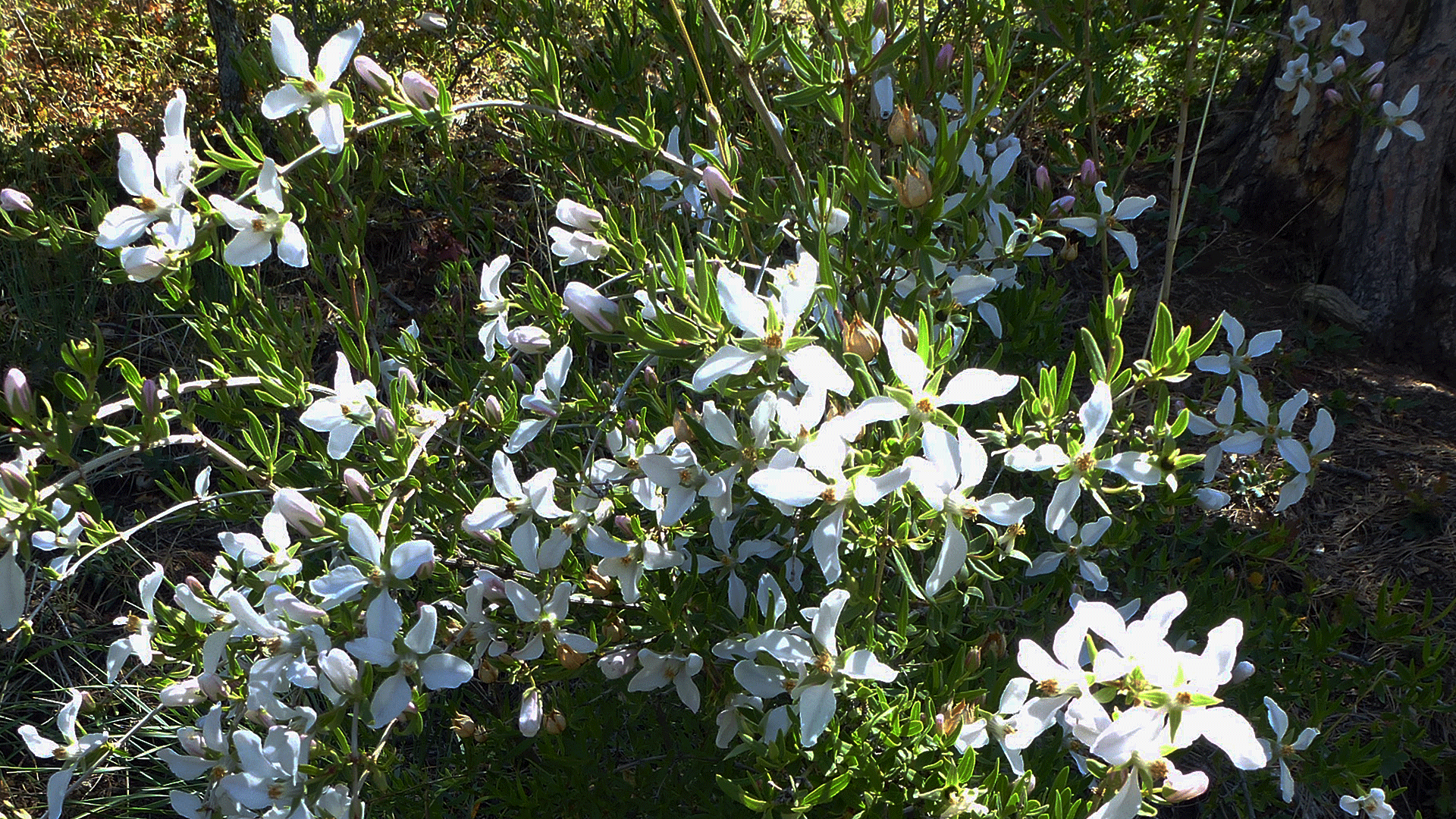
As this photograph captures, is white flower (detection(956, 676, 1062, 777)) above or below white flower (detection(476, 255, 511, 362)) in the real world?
below

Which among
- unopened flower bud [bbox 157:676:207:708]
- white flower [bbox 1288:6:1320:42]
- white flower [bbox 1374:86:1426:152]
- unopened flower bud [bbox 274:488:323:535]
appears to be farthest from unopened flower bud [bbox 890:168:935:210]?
white flower [bbox 1288:6:1320:42]

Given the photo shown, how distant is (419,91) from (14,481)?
741 millimetres

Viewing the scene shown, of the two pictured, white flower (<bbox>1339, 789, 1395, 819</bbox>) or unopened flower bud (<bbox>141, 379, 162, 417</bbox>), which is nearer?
unopened flower bud (<bbox>141, 379, 162, 417</bbox>)

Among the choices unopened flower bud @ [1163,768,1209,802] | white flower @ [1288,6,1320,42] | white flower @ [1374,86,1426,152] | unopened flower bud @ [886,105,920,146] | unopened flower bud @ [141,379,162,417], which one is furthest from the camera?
white flower @ [1288,6,1320,42]

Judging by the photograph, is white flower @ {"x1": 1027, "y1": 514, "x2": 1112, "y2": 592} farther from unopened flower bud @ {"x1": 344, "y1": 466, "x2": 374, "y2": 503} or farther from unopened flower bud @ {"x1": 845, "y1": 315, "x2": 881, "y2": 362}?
unopened flower bud @ {"x1": 344, "y1": 466, "x2": 374, "y2": 503}

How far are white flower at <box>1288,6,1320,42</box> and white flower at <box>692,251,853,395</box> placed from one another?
2233 mm

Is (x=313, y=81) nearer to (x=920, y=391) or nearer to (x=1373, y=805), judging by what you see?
(x=920, y=391)

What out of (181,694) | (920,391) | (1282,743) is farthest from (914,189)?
A: (181,694)

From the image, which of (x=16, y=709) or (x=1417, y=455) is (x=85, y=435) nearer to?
(x=16, y=709)

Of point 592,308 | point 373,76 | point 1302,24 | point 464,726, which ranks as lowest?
point 464,726

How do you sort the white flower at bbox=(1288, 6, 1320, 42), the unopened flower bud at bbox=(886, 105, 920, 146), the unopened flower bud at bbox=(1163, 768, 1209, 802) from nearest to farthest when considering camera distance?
1. the unopened flower bud at bbox=(1163, 768, 1209, 802)
2. the unopened flower bud at bbox=(886, 105, 920, 146)
3. the white flower at bbox=(1288, 6, 1320, 42)

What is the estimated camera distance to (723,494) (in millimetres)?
1310

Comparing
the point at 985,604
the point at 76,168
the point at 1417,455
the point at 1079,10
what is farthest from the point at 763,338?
the point at 76,168

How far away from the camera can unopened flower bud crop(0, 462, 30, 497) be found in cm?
126
